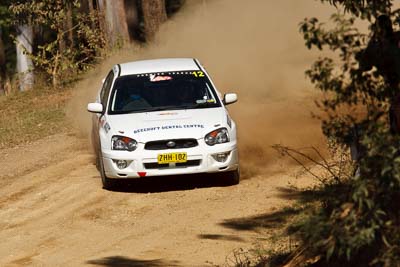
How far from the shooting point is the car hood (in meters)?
14.1

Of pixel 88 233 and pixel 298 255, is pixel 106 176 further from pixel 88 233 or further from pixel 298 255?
pixel 298 255

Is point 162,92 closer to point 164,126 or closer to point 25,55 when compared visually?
point 164,126

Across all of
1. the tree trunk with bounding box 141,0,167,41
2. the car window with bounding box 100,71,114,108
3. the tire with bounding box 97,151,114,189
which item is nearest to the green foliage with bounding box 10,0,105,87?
the tree trunk with bounding box 141,0,167,41

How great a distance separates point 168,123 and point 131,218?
5.56ft

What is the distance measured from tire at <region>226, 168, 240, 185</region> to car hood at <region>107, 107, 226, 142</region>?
2.37 ft

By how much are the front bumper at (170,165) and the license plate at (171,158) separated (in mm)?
41

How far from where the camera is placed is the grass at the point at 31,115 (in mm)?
21594

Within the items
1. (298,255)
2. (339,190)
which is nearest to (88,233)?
(298,255)

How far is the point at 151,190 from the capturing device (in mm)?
14820

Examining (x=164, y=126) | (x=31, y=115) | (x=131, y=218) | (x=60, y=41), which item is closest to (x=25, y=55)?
(x=60, y=41)

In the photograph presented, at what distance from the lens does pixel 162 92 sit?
15359 millimetres

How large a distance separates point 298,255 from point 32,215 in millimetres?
5852

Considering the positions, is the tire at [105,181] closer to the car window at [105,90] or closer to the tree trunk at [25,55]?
the car window at [105,90]

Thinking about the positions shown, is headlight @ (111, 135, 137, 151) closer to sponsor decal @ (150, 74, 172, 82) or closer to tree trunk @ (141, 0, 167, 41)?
sponsor decal @ (150, 74, 172, 82)
